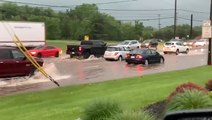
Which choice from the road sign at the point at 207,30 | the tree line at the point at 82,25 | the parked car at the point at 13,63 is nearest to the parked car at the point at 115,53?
the road sign at the point at 207,30

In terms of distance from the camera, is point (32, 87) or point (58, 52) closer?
point (32, 87)

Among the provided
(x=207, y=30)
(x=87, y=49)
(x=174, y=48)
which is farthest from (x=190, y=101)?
(x=174, y=48)

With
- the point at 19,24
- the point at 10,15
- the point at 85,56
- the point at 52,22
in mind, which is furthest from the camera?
the point at 52,22

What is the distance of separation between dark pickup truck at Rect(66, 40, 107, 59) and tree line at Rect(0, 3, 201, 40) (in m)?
88.1

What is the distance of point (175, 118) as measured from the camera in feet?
5.29

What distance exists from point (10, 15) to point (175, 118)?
134 meters

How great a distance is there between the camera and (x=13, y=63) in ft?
73.3

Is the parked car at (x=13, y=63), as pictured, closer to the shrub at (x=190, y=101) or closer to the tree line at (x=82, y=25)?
the shrub at (x=190, y=101)

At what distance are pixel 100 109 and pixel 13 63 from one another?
16107mm

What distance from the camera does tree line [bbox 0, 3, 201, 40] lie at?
144 metres

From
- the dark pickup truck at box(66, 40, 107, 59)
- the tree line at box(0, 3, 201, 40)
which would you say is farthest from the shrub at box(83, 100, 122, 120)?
the tree line at box(0, 3, 201, 40)

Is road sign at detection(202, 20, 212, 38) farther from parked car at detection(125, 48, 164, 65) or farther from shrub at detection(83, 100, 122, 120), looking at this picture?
shrub at detection(83, 100, 122, 120)

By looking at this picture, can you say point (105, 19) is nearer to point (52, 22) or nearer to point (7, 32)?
point (52, 22)

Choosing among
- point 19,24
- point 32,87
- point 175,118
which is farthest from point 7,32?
point 175,118
